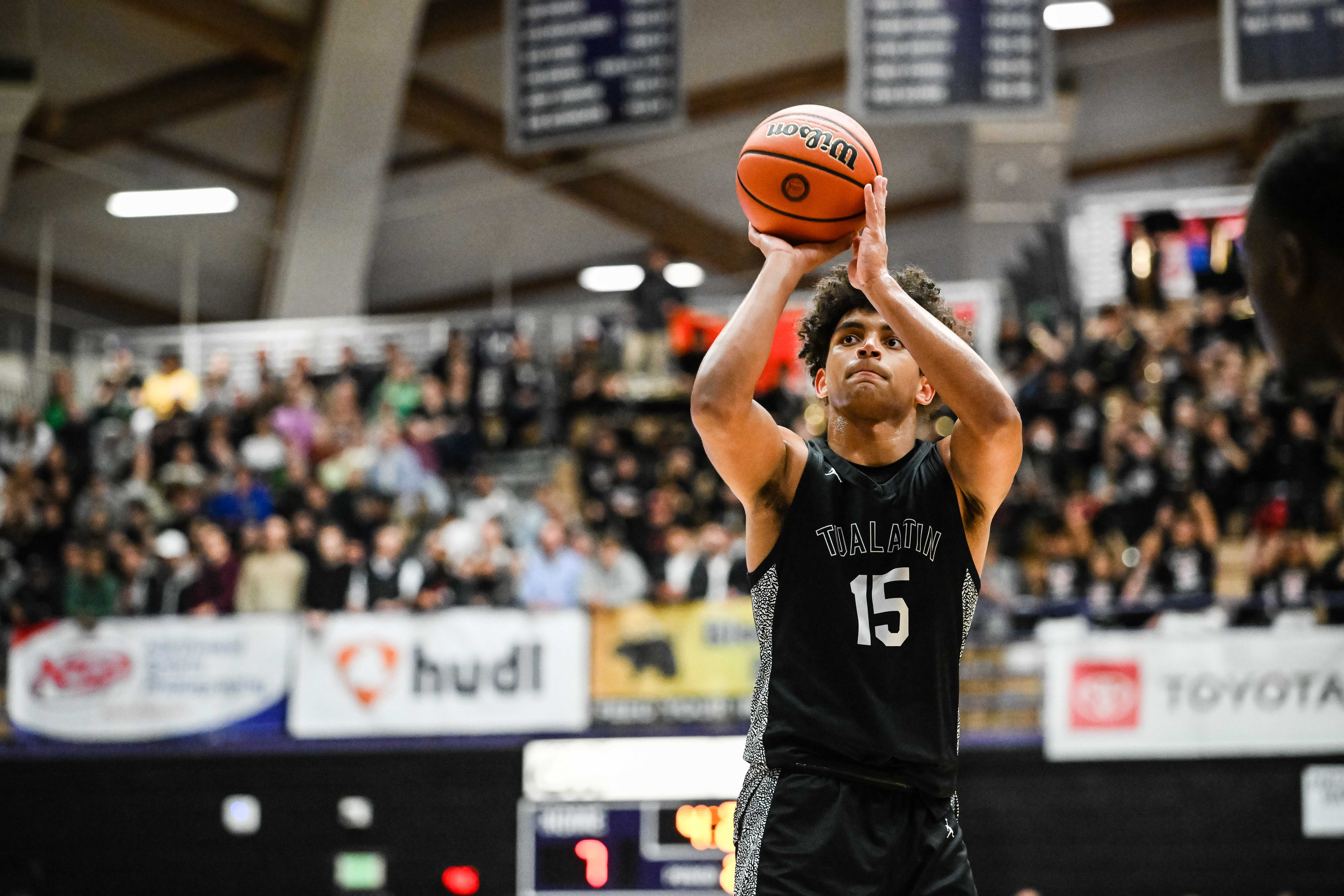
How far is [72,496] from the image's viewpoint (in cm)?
1497

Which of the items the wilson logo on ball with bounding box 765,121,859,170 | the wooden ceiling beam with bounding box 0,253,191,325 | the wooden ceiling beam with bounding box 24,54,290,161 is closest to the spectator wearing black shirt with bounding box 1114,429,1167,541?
the wilson logo on ball with bounding box 765,121,859,170

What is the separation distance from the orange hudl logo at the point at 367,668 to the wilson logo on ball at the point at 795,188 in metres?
8.19

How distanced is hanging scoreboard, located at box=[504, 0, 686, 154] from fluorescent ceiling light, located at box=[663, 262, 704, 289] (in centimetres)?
1094

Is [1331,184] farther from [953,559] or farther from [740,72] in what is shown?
[740,72]

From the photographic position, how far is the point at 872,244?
3.34 m

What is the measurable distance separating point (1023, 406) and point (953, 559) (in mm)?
10401

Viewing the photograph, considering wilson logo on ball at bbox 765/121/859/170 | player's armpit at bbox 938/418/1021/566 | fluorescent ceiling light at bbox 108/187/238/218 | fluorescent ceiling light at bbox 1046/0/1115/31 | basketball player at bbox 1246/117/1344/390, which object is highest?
fluorescent ceiling light at bbox 1046/0/1115/31

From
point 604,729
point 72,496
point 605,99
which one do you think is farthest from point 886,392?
point 72,496

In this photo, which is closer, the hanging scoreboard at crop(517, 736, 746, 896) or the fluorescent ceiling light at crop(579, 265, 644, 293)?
the hanging scoreboard at crop(517, 736, 746, 896)

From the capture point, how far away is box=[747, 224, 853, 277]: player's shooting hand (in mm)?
3449

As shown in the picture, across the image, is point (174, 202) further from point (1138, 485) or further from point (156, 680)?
point (1138, 485)

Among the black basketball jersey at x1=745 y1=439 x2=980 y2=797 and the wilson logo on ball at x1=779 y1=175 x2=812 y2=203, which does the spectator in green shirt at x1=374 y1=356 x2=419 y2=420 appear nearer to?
the wilson logo on ball at x1=779 y1=175 x2=812 y2=203

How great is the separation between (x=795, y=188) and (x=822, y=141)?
169mm

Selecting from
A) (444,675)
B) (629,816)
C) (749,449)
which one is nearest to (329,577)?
(444,675)
